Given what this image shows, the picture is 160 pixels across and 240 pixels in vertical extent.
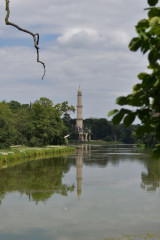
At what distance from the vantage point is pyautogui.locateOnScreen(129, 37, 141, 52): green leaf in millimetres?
1984

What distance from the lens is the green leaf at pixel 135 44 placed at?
198cm

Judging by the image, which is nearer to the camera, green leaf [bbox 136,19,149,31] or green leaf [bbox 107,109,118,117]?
green leaf [bbox 136,19,149,31]

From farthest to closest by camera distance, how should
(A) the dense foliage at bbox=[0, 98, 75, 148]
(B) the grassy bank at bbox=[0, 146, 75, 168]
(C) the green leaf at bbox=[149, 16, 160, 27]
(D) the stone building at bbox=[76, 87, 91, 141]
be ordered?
1. (D) the stone building at bbox=[76, 87, 91, 141]
2. (A) the dense foliage at bbox=[0, 98, 75, 148]
3. (B) the grassy bank at bbox=[0, 146, 75, 168]
4. (C) the green leaf at bbox=[149, 16, 160, 27]

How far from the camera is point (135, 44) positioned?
6.51 feet

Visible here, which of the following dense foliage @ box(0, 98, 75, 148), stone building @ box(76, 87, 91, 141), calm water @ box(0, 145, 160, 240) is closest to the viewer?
calm water @ box(0, 145, 160, 240)

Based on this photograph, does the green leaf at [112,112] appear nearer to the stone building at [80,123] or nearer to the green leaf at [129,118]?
the green leaf at [129,118]

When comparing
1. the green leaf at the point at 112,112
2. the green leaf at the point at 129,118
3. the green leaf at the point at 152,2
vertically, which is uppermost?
the green leaf at the point at 152,2

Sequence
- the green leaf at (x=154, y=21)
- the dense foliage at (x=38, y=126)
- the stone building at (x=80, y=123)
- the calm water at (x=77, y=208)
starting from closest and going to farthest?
1. the green leaf at (x=154, y=21)
2. the calm water at (x=77, y=208)
3. the dense foliage at (x=38, y=126)
4. the stone building at (x=80, y=123)

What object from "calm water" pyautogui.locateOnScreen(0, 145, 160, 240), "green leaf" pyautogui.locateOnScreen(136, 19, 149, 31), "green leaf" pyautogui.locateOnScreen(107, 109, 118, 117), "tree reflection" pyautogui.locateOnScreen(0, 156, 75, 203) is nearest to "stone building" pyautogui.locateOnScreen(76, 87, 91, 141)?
"tree reflection" pyautogui.locateOnScreen(0, 156, 75, 203)

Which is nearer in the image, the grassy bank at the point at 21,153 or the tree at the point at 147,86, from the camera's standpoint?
the tree at the point at 147,86

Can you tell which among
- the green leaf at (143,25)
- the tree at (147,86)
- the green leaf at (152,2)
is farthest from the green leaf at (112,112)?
the green leaf at (152,2)

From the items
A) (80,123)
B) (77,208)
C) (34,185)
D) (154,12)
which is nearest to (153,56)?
(154,12)

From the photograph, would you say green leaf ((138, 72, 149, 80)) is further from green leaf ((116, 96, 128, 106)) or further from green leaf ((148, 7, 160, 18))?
green leaf ((148, 7, 160, 18))

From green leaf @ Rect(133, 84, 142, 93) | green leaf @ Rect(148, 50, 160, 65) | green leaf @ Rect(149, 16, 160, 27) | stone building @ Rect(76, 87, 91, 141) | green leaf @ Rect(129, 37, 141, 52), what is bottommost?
green leaf @ Rect(133, 84, 142, 93)
